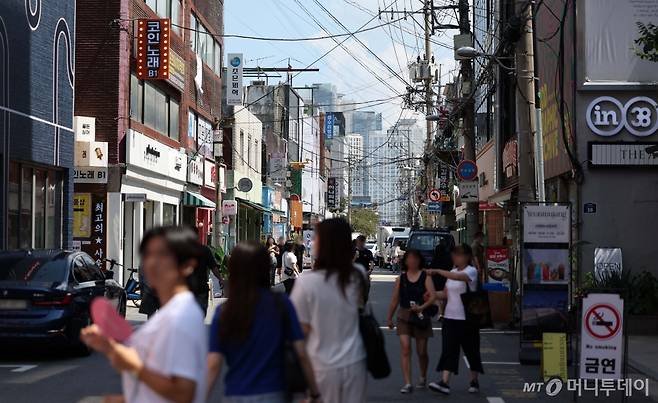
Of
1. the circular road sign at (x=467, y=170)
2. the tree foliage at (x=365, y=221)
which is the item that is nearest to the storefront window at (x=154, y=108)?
the circular road sign at (x=467, y=170)

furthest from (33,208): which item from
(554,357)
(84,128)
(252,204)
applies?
(252,204)

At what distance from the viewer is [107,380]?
12133 mm

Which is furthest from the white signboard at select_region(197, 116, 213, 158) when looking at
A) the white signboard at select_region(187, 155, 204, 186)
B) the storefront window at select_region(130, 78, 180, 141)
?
the storefront window at select_region(130, 78, 180, 141)

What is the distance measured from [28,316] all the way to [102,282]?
2166mm

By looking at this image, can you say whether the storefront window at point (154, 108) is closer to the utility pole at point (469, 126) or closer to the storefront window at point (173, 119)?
the storefront window at point (173, 119)

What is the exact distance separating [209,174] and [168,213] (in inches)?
280

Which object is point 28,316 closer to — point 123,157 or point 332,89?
point 123,157

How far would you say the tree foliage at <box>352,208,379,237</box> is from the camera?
142 m

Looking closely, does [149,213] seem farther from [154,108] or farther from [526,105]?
[526,105]

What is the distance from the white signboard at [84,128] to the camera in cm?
2711

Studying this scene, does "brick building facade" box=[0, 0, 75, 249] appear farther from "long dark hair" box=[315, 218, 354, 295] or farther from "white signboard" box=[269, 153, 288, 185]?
"white signboard" box=[269, 153, 288, 185]

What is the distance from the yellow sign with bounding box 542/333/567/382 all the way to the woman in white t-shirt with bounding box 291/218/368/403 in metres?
5.89

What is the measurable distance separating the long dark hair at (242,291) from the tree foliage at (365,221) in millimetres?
134359

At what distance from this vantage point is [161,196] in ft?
113
